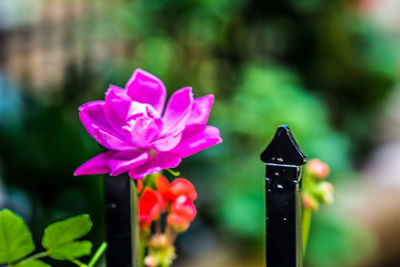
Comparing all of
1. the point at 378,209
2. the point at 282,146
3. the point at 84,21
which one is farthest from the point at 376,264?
the point at 282,146

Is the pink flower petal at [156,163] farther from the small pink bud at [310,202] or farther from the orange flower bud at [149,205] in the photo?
the small pink bud at [310,202]

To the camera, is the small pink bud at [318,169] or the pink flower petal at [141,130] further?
the small pink bud at [318,169]

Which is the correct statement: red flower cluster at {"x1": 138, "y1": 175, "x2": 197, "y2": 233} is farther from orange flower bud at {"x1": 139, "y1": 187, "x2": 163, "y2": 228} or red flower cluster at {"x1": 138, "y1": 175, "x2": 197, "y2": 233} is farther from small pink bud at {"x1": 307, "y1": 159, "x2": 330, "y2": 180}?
small pink bud at {"x1": 307, "y1": 159, "x2": 330, "y2": 180}

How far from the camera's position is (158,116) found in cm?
66

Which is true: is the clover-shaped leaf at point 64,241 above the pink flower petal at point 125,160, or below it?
below

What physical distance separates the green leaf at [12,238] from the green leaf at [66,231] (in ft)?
0.08

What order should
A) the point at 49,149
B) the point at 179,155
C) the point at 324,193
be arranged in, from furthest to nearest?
Answer: the point at 49,149
the point at 324,193
the point at 179,155

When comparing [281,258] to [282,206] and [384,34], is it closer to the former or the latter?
[282,206]

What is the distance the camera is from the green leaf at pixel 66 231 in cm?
60

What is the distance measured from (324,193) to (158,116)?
0.26 meters

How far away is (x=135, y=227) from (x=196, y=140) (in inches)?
5.4

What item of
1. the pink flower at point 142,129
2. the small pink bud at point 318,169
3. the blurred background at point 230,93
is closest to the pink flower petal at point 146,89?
the pink flower at point 142,129

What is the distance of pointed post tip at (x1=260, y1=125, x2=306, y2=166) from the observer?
0.63 m

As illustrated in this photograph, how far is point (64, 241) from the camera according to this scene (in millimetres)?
616
